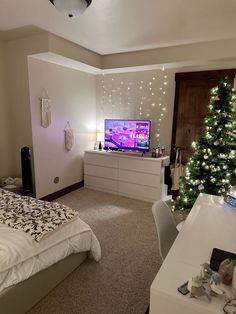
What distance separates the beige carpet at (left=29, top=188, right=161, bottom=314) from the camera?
1.78 metres

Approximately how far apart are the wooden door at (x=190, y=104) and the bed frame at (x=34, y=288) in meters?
2.75

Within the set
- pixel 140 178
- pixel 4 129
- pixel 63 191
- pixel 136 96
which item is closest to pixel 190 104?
pixel 136 96

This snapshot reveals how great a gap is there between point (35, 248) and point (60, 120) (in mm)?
2654

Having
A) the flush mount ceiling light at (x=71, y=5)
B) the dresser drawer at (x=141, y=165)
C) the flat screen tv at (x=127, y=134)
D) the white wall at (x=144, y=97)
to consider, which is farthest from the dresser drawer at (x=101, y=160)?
the flush mount ceiling light at (x=71, y=5)

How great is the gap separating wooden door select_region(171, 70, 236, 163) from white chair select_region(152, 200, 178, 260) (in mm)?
2270

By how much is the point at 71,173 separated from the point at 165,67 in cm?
269

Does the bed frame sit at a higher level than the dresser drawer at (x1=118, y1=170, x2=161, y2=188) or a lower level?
lower

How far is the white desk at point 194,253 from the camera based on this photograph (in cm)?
90

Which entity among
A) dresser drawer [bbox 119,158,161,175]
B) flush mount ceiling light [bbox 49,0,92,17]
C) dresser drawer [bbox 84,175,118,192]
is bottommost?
dresser drawer [bbox 84,175,118,192]

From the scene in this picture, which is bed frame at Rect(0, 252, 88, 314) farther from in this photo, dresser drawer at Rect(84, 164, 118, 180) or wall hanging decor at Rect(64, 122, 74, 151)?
wall hanging decor at Rect(64, 122, 74, 151)

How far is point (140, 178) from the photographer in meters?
3.92

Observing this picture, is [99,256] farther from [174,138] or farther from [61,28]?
[61,28]

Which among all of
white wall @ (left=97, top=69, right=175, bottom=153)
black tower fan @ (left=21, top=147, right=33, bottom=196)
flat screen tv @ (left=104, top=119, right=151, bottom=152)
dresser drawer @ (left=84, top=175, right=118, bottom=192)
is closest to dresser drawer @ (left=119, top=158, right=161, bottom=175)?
flat screen tv @ (left=104, top=119, right=151, bottom=152)

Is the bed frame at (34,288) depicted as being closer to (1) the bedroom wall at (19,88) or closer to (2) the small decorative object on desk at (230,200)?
(2) the small decorative object on desk at (230,200)
